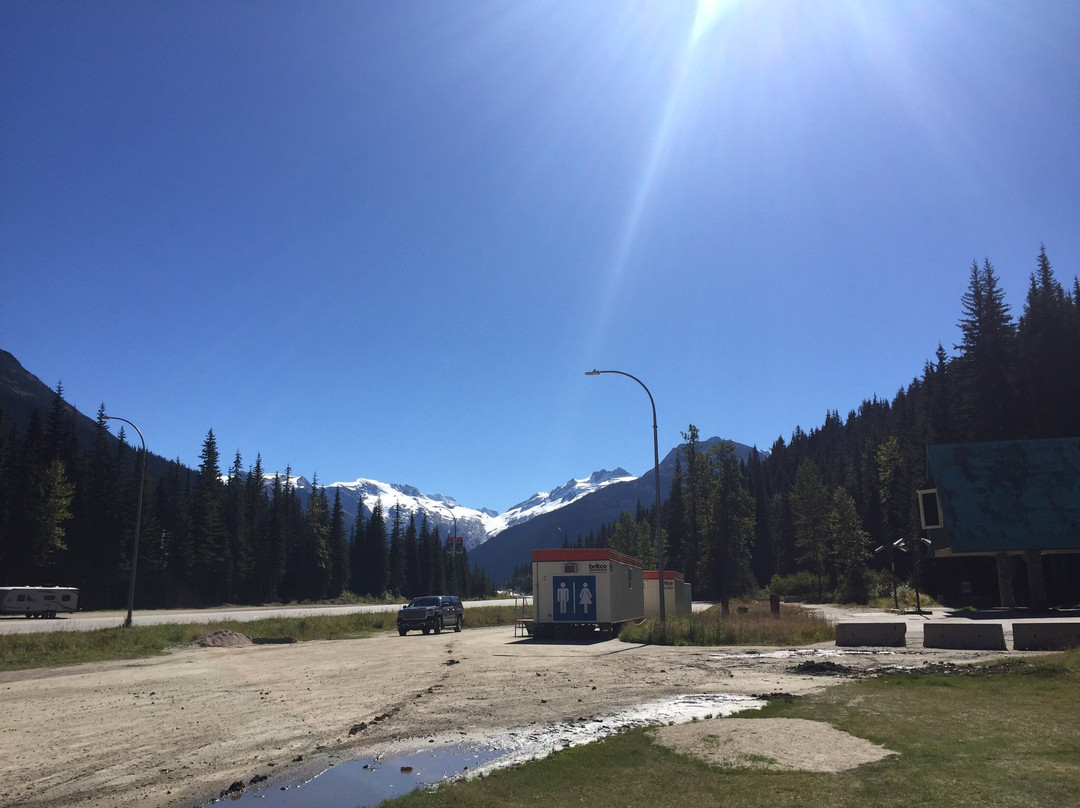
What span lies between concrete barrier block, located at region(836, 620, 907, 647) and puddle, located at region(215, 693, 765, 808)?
12425mm

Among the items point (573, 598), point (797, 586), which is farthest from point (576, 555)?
point (797, 586)

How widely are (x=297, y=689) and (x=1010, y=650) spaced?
1990cm

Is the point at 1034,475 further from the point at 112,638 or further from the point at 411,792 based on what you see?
the point at 112,638

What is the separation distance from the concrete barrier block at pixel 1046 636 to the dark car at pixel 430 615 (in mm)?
32014

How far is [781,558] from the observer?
399ft

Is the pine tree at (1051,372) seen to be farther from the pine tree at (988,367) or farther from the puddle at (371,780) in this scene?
the puddle at (371,780)

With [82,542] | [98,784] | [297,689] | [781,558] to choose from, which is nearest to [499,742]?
[98,784]

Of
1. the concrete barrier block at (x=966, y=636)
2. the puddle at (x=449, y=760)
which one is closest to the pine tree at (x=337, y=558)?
the concrete barrier block at (x=966, y=636)

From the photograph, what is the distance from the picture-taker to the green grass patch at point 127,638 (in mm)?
25375

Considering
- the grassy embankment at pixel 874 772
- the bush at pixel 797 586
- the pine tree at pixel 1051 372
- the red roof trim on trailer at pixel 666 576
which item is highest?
the pine tree at pixel 1051 372

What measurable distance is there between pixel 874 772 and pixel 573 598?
87.5 ft

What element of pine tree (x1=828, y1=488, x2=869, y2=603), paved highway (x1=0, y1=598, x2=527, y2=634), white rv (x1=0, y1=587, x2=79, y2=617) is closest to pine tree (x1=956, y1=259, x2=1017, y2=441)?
pine tree (x1=828, y1=488, x2=869, y2=603)

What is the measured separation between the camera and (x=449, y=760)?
31.6 ft

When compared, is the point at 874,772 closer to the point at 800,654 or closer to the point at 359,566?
the point at 800,654
